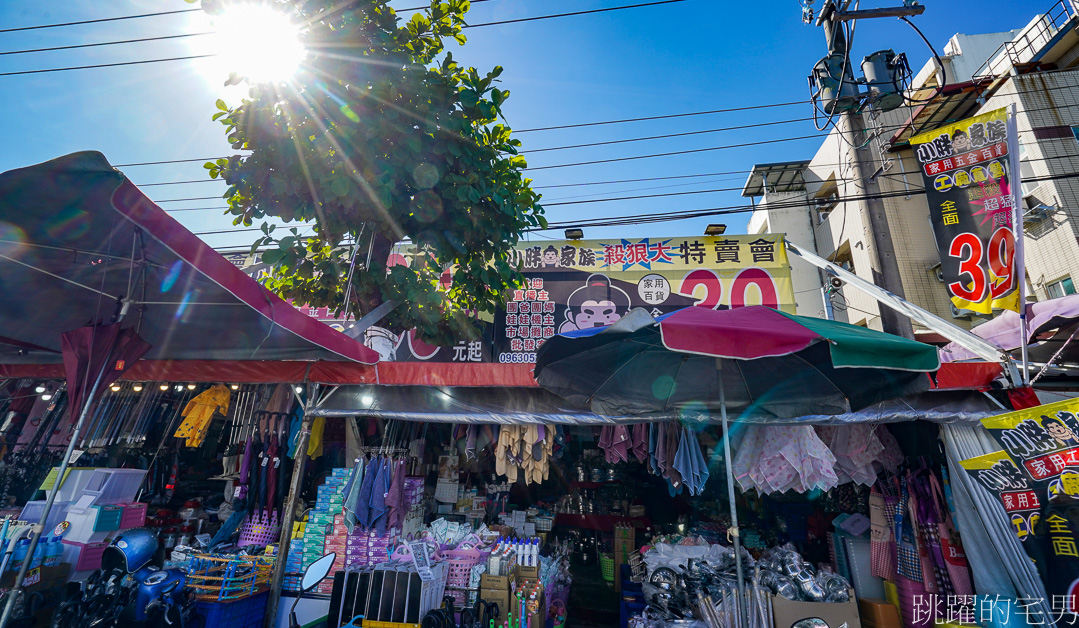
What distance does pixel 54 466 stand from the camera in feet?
22.0

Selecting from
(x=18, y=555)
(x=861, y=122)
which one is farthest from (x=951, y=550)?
(x=18, y=555)

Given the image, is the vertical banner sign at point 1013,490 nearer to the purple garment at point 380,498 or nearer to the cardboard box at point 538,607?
the cardboard box at point 538,607

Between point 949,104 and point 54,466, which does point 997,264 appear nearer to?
point 949,104

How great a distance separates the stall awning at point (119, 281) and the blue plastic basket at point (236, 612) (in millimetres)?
2472

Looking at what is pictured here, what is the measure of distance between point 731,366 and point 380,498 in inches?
167

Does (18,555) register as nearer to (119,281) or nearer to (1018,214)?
(119,281)

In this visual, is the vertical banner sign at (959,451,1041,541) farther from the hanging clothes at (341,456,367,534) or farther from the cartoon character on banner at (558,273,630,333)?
the hanging clothes at (341,456,367,534)

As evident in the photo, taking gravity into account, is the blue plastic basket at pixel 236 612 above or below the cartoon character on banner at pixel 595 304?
below

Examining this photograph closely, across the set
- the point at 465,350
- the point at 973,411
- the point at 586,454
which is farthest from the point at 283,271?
the point at 973,411

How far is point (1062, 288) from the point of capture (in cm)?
959

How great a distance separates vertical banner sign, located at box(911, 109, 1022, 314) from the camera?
14.1 ft

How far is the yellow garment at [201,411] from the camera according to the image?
596cm

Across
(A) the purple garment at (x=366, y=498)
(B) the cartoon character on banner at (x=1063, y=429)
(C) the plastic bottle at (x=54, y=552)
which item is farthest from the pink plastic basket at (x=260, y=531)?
(B) the cartoon character on banner at (x=1063, y=429)

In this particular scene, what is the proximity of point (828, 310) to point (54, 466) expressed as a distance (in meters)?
16.9
